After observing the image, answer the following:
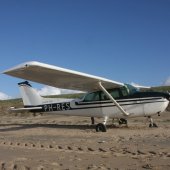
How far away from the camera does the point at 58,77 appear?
55.6ft

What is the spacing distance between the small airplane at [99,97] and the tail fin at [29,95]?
75.7 inches

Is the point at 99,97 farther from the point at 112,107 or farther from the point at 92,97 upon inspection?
the point at 112,107

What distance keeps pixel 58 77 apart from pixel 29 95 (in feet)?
19.4

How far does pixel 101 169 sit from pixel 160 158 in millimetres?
1573

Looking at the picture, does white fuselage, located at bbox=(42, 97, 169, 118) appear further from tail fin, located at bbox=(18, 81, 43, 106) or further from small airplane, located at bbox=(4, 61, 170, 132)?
tail fin, located at bbox=(18, 81, 43, 106)

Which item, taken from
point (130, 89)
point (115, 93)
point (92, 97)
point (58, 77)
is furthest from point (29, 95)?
point (130, 89)

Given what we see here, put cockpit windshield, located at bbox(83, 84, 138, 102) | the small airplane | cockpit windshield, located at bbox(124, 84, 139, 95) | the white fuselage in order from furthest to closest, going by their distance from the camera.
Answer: cockpit windshield, located at bbox(83, 84, 138, 102) → cockpit windshield, located at bbox(124, 84, 139, 95) → the white fuselage → the small airplane

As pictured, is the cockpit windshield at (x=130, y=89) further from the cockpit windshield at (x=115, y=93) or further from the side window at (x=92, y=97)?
the side window at (x=92, y=97)

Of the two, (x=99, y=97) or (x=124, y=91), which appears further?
(x=99, y=97)

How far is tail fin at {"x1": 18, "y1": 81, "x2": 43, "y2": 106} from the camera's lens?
2200cm

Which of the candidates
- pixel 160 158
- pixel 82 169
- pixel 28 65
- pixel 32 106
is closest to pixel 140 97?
pixel 28 65

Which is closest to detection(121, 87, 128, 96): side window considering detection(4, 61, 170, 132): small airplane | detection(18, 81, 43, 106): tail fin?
detection(4, 61, 170, 132): small airplane

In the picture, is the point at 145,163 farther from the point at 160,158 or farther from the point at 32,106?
the point at 32,106

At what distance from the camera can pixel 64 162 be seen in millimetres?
7633
